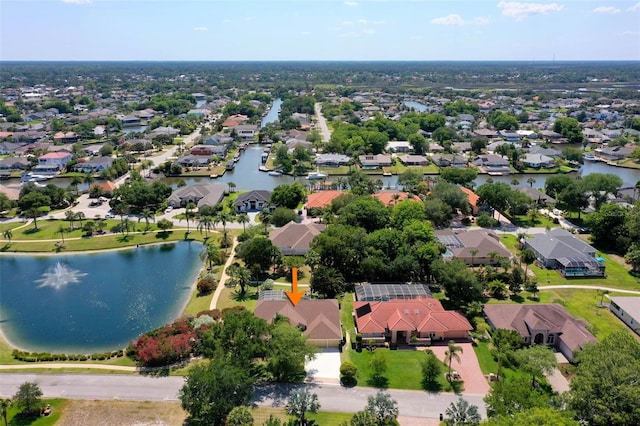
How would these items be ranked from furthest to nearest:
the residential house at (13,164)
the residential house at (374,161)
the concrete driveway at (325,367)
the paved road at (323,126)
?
the paved road at (323,126) < the residential house at (374,161) < the residential house at (13,164) < the concrete driveway at (325,367)

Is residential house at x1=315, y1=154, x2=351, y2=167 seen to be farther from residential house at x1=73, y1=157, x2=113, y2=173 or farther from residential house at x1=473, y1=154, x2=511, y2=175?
residential house at x1=73, y1=157, x2=113, y2=173

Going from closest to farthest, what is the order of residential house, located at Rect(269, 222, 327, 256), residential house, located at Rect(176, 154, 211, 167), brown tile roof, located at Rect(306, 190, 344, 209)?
residential house, located at Rect(269, 222, 327, 256) < brown tile roof, located at Rect(306, 190, 344, 209) < residential house, located at Rect(176, 154, 211, 167)

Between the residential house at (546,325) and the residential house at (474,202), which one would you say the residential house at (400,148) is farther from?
the residential house at (546,325)

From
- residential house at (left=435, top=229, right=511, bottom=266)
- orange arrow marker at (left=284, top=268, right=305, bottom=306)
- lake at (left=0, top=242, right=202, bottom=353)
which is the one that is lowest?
lake at (left=0, top=242, right=202, bottom=353)

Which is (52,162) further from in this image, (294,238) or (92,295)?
(294,238)

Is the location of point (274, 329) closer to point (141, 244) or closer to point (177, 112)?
point (141, 244)

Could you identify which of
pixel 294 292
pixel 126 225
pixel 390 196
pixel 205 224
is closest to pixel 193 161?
pixel 126 225

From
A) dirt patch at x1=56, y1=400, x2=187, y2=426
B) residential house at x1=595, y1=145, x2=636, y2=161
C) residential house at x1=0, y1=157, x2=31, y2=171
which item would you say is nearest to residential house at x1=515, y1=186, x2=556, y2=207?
residential house at x1=595, y1=145, x2=636, y2=161

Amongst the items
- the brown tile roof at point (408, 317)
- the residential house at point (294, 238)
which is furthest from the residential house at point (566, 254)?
the residential house at point (294, 238)
